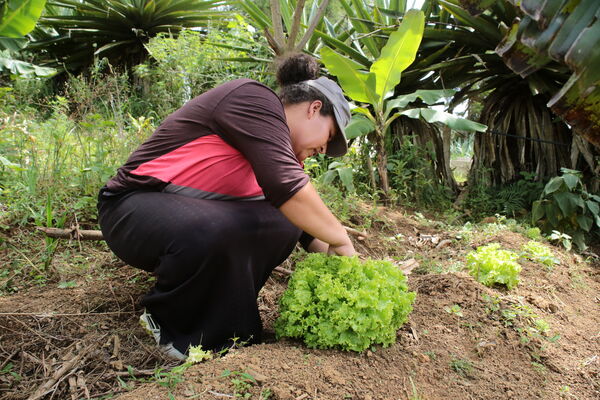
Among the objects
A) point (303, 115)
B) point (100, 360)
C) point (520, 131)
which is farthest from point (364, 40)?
point (100, 360)

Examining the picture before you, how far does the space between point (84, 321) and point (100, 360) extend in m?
0.34

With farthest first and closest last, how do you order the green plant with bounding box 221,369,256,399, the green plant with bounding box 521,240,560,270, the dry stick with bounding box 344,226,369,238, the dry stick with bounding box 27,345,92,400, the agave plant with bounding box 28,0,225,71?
the agave plant with bounding box 28,0,225,71 → the dry stick with bounding box 344,226,369,238 → the green plant with bounding box 521,240,560,270 → the dry stick with bounding box 27,345,92,400 → the green plant with bounding box 221,369,256,399

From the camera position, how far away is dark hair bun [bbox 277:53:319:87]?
2.22 metres

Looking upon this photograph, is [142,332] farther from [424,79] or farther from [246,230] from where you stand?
[424,79]

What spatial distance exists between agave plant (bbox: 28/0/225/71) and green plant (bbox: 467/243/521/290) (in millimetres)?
7849

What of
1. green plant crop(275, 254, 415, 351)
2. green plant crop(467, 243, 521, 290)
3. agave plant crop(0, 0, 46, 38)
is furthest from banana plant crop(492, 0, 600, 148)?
agave plant crop(0, 0, 46, 38)

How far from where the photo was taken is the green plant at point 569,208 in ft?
12.2

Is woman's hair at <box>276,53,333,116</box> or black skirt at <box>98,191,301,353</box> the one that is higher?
woman's hair at <box>276,53,333,116</box>

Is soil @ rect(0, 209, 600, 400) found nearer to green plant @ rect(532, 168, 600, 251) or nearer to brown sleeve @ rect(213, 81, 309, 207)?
brown sleeve @ rect(213, 81, 309, 207)

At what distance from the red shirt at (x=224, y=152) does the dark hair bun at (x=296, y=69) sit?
0.88 feet

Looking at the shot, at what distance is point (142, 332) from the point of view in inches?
89.5

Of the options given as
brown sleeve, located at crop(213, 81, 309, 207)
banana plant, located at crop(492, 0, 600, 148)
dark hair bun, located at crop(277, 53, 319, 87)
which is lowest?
brown sleeve, located at crop(213, 81, 309, 207)

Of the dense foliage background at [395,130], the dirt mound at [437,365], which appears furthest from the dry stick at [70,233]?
the dirt mound at [437,365]

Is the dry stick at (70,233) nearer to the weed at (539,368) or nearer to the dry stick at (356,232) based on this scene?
the dry stick at (356,232)
